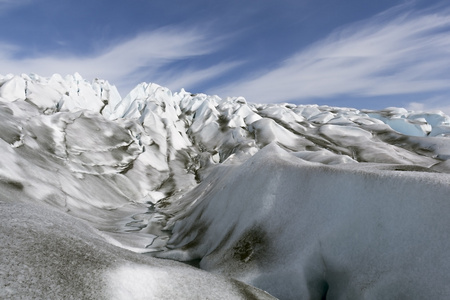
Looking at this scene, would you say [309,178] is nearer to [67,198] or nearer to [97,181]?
[67,198]

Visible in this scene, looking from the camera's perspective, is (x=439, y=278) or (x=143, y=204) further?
(x=143, y=204)

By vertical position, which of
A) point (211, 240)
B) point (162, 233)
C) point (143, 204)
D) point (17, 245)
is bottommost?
point (143, 204)

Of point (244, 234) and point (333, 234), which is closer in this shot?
point (333, 234)

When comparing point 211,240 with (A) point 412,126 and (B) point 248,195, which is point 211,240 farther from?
(A) point 412,126

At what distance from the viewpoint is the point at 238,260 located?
18.2 metres

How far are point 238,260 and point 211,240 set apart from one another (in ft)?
16.5

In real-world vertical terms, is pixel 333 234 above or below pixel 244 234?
above

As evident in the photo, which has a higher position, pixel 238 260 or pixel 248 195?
pixel 248 195

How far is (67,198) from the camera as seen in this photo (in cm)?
3622

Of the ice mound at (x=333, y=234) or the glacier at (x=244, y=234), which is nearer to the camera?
the glacier at (x=244, y=234)

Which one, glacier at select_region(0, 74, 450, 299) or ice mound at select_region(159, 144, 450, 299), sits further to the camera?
ice mound at select_region(159, 144, 450, 299)

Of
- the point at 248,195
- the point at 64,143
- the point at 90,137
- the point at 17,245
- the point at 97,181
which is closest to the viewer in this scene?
the point at 17,245

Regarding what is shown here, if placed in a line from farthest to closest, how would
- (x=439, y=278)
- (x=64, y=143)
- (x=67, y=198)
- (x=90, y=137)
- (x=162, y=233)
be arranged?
(x=90, y=137)
(x=64, y=143)
(x=67, y=198)
(x=162, y=233)
(x=439, y=278)

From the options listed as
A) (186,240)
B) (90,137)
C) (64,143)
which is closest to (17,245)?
(186,240)
